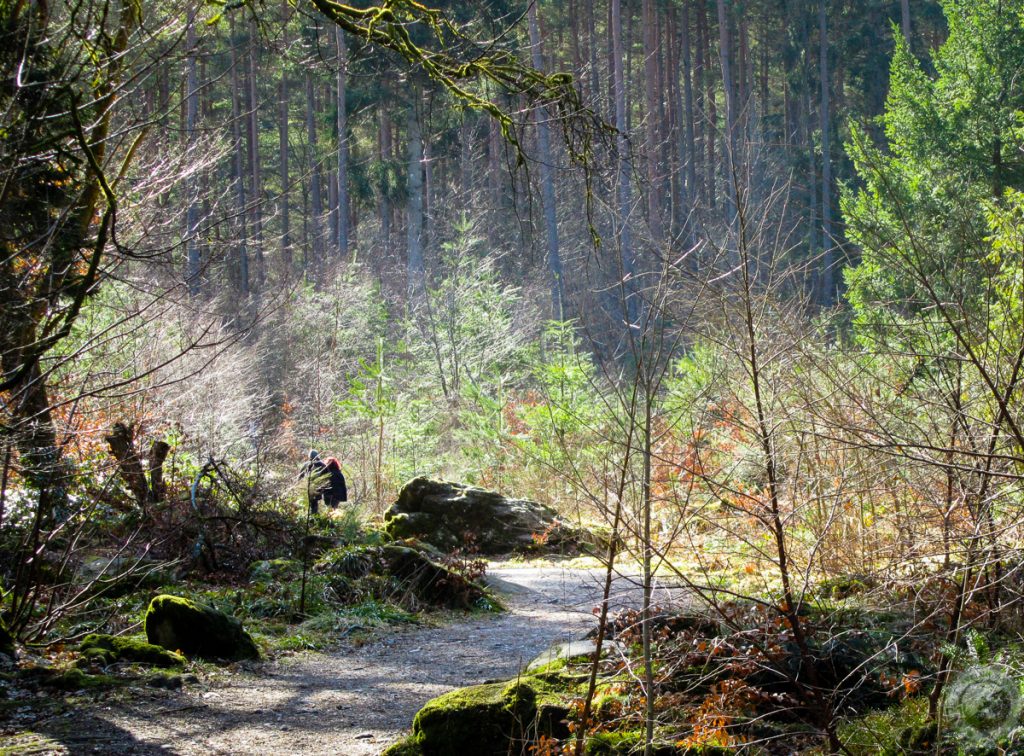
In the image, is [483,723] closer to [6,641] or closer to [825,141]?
[6,641]

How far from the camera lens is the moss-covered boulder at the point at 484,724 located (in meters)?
4.74

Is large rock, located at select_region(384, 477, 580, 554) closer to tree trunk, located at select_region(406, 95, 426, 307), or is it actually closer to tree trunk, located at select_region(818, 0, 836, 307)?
tree trunk, located at select_region(406, 95, 426, 307)

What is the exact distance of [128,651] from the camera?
6.48m

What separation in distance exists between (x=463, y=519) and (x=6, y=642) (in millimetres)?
7781

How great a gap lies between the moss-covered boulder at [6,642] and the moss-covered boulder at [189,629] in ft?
3.96

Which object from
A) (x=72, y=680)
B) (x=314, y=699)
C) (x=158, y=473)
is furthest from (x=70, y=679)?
(x=158, y=473)

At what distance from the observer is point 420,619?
925cm

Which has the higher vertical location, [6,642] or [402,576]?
[6,642]

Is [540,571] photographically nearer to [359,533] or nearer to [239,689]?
[359,533]

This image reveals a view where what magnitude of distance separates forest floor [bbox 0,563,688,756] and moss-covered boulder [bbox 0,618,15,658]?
62cm

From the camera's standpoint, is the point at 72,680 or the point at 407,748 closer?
the point at 407,748

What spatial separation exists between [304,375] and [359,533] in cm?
1078

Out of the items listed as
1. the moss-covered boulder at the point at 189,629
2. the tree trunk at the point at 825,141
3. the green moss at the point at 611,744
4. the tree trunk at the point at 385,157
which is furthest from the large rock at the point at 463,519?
the tree trunk at the point at 825,141

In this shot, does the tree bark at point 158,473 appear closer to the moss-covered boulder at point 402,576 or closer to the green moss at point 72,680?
the moss-covered boulder at point 402,576
